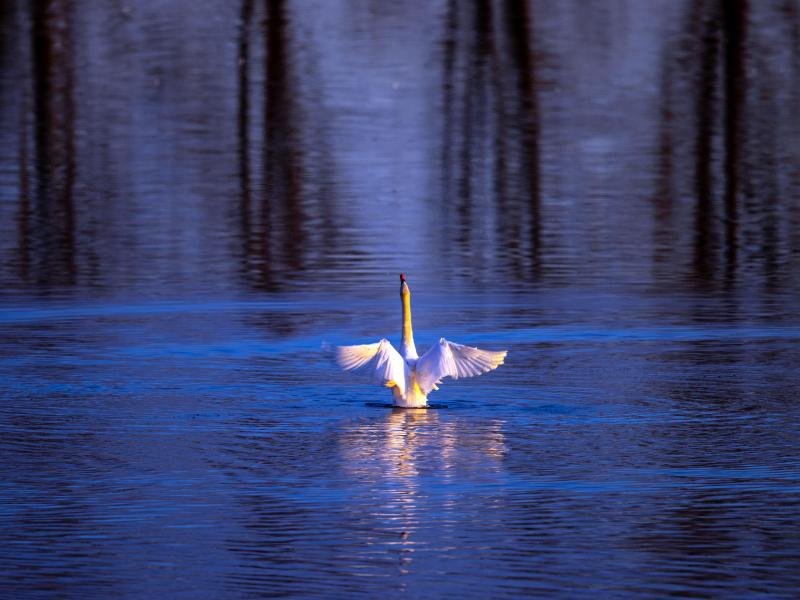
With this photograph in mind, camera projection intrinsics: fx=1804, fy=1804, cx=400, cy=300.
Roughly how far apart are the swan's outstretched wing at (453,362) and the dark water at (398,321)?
0.28 metres

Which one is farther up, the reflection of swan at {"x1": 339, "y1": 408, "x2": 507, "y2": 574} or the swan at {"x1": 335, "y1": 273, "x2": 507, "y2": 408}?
the swan at {"x1": 335, "y1": 273, "x2": 507, "y2": 408}

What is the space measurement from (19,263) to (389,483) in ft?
34.6

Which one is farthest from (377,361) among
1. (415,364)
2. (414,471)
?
(414,471)

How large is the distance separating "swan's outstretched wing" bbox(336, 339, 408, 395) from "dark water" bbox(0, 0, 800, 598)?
10.2 inches

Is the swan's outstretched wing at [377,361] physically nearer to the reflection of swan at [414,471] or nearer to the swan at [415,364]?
the swan at [415,364]

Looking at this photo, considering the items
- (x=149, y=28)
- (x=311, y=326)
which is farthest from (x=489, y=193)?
(x=149, y=28)

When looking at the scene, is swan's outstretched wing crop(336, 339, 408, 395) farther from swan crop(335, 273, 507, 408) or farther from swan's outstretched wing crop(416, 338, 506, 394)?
swan's outstretched wing crop(416, 338, 506, 394)

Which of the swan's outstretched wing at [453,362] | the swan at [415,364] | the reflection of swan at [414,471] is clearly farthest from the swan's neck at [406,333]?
the reflection of swan at [414,471]

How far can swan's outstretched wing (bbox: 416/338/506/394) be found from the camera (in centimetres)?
1177

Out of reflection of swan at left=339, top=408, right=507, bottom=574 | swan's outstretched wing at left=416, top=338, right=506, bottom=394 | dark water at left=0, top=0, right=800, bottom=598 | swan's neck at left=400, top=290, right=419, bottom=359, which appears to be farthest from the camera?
swan's neck at left=400, top=290, right=419, bottom=359

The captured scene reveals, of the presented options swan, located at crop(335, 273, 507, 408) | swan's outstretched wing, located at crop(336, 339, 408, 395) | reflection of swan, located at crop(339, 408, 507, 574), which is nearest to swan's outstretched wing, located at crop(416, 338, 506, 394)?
swan, located at crop(335, 273, 507, 408)

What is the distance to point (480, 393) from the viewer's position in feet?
41.3

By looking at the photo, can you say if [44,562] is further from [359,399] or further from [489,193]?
[489,193]

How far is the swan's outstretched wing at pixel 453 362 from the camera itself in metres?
11.8
